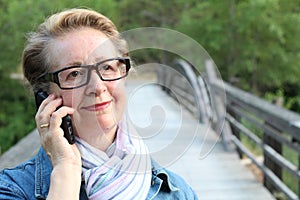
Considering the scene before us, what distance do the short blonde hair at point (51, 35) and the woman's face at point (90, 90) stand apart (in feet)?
0.05

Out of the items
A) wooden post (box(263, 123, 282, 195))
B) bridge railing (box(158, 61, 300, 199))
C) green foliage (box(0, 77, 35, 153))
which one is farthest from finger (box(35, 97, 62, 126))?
green foliage (box(0, 77, 35, 153))

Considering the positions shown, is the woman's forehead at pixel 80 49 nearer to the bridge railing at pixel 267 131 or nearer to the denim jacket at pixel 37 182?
the denim jacket at pixel 37 182

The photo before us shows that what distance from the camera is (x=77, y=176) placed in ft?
3.42

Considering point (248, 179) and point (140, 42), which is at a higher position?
point (140, 42)

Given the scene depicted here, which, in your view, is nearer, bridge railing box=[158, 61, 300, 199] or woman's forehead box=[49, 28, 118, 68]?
woman's forehead box=[49, 28, 118, 68]

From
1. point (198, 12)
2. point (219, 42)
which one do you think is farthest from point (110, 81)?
point (198, 12)

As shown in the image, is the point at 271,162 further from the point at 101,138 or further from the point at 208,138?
the point at 101,138

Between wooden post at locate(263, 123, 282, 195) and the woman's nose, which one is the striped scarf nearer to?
the woman's nose

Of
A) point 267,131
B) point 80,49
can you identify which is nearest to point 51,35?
point 80,49

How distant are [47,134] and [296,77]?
1546 centimetres

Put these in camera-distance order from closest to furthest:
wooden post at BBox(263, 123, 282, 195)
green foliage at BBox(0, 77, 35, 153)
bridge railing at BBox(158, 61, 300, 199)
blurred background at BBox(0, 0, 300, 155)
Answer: bridge railing at BBox(158, 61, 300, 199) → wooden post at BBox(263, 123, 282, 195) → green foliage at BBox(0, 77, 35, 153) → blurred background at BBox(0, 0, 300, 155)

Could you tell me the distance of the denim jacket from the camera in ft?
3.45

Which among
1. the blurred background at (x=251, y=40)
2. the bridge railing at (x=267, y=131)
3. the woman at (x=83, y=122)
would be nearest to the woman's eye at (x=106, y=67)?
the woman at (x=83, y=122)

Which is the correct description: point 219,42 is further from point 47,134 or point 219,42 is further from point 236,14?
point 47,134
